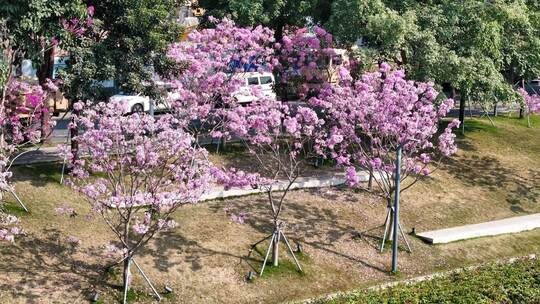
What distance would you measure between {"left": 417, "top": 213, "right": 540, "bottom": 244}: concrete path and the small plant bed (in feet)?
19.9

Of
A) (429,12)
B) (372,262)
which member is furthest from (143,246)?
(429,12)

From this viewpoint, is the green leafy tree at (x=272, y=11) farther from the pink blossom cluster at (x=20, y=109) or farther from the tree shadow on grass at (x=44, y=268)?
the tree shadow on grass at (x=44, y=268)

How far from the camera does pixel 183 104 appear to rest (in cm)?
2242

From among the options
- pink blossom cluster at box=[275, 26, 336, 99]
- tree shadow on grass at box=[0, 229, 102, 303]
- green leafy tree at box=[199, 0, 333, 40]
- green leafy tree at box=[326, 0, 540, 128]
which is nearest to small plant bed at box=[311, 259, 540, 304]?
tree shadow on grass at box=[0, 229, 102, 303]

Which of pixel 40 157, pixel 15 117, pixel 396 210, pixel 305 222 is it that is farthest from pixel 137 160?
pixel 40 157

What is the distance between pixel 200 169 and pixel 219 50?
7407mm

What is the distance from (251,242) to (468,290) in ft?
24.3

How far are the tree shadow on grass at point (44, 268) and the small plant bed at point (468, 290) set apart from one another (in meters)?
6.44

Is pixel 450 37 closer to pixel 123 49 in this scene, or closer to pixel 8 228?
pixel 123 49

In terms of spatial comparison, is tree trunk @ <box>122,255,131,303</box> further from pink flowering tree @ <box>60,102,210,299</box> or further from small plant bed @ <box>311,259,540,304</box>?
small plant bed @ <box>311,259,540,304</box>

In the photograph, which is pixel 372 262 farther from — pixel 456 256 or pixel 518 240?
pixel 518 240

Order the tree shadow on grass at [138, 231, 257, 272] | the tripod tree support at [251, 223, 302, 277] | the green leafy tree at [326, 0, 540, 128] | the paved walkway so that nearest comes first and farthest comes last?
the tree shadow on grass at [138, 231, 257, 272]
the tripod tree support at [251, 223, 302, 277]
the paved walkway
the green leafy tree at [326, 0, 540, 128]

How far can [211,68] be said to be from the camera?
23.8m

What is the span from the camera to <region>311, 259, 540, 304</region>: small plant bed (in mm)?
14742
